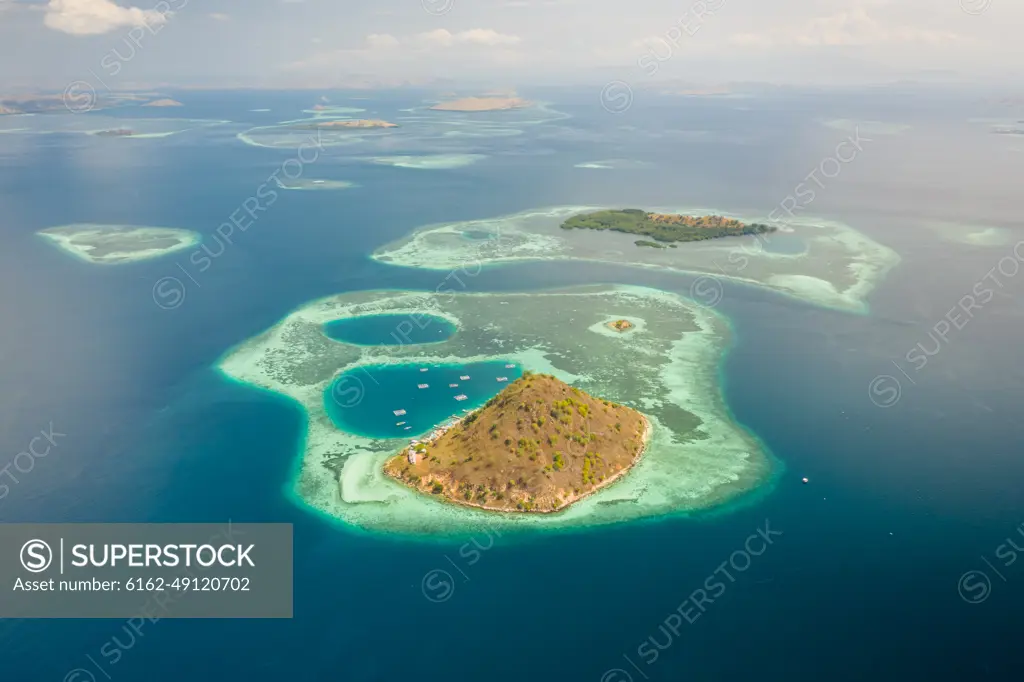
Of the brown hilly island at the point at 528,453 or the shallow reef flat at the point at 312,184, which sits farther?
the shallow reef flat at the point at 312,184

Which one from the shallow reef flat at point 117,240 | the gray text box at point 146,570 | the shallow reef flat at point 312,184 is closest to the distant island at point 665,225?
the shallow reef flat at point 312,184

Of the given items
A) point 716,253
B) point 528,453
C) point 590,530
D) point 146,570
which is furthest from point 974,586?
point 716,253

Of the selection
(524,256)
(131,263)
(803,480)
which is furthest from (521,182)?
(803,480)

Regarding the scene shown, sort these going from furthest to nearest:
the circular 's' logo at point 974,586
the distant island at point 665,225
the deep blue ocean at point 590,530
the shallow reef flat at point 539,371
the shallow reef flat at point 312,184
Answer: the shallow reef flat at point 312,184
the distant island at point 665,225
the shallow reef flat at point 539,371
the circular 's' logo at point 974,586
the deep blue ocean at point 590,530

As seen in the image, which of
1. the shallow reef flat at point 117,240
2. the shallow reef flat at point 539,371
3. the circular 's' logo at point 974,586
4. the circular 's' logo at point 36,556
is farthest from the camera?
the shallow reef flat at point 117,240

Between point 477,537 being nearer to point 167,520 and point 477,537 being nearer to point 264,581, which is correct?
point 264,581

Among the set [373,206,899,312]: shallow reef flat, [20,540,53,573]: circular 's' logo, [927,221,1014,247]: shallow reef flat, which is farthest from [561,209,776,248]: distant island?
[20,540,53,573]: circular 's' logo

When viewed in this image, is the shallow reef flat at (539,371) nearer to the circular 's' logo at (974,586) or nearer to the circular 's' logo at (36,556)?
the circular 's' logo at (974,586)
